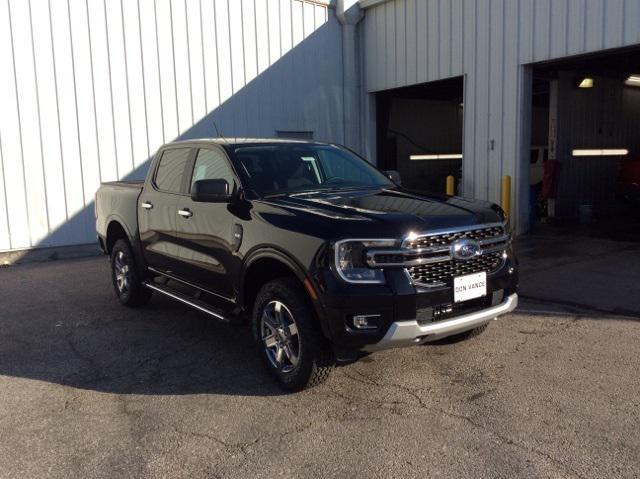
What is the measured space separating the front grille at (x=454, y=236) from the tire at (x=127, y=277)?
11.9ft

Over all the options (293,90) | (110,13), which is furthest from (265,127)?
(110,13)

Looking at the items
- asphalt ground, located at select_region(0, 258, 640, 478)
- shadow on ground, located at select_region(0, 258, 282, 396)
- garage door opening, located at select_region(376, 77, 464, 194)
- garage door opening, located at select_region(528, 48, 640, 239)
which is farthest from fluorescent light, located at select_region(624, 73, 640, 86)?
shadow on ground, located at select_region(0, 258, 282, 396)

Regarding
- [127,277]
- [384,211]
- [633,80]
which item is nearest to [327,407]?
[384,211]

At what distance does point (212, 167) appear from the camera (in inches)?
201

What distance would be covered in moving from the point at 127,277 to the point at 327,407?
3480 millimetres

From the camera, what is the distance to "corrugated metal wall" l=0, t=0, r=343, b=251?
31.8 ft

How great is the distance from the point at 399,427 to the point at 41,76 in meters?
9.00

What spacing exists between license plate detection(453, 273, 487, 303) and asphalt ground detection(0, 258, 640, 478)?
0.67 metres

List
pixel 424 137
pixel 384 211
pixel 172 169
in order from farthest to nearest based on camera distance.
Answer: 1. pixel 424 137
2. pixel 172 169
3. pixel 384 211

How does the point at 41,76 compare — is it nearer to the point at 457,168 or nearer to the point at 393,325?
the point at 393,325

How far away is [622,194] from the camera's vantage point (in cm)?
1305

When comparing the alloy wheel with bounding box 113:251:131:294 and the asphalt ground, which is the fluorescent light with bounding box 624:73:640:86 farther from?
the alloy wheel with bounding box 113:251:131:294

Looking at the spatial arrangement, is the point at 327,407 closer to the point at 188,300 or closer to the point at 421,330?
the point at 421,330

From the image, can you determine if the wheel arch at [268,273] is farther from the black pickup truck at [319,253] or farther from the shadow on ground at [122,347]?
the shadow on ground at [122,347]
